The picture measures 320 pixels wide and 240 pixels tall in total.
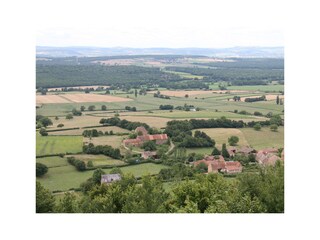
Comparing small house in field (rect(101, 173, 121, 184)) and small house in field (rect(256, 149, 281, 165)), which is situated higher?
small house in field (rect(256, 149, 281, 165))

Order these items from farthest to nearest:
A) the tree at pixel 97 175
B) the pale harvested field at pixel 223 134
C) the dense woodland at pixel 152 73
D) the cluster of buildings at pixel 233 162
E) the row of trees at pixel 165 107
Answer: the dense woodland at pixel 152 73
the row of trees at pixel 165 107
the pale harvested field at pixel 223 134
the cluster of buildings at pixel 233 162
the tree at pixel 97 175

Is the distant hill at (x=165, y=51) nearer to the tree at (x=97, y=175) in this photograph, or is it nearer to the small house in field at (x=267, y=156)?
the small house in field at (x=267, y=156)

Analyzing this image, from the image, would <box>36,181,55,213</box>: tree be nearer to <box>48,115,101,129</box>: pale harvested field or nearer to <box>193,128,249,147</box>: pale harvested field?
<box>48,115,101,129</box>: pale harvested field

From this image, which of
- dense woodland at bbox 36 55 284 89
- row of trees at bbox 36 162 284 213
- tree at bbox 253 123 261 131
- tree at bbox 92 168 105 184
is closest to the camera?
row of trees at bbox 36 162 284 213

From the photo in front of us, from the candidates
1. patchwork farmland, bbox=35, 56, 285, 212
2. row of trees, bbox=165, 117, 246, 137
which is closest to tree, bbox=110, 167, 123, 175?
patchwork farmland, bbox=35, 56, 285, 212

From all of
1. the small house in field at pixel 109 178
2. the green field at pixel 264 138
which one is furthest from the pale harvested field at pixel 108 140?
the green field at pixel 264 138

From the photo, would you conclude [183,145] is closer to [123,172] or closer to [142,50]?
[123,172]

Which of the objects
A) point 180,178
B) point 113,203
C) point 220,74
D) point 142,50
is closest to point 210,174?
point 180,178

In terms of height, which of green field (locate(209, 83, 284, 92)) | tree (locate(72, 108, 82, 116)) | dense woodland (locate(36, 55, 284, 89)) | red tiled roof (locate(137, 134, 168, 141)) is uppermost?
dense woodland (locate(36, 55, 284, 89))
